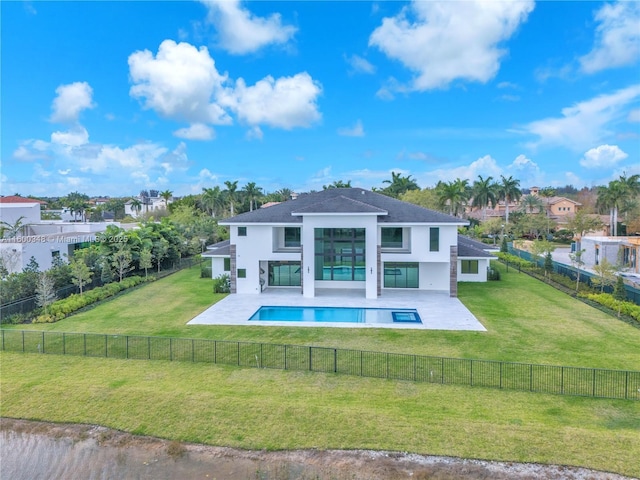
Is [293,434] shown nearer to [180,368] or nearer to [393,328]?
[180,368]

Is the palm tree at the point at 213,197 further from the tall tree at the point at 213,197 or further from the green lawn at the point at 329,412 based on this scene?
the green lawn at the point at 329,412

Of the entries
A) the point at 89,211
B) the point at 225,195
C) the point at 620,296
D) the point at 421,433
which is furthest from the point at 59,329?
the point at 89,211

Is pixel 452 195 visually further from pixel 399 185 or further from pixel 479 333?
pixel 479 333

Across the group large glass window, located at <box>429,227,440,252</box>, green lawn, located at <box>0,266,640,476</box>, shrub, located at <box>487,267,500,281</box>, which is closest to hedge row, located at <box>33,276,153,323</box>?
green lawn, located at <box>0,266,640,476</box>

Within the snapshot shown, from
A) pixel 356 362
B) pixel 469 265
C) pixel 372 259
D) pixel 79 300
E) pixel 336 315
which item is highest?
pixel 372 259

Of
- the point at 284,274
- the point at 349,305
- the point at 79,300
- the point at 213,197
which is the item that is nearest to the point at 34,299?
the point at 79,300

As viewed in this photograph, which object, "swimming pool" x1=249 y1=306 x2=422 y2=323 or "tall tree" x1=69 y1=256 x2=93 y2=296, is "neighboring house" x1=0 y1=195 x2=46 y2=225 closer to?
"tall tree" x1=69 y1=256 x2=93 y2=296
